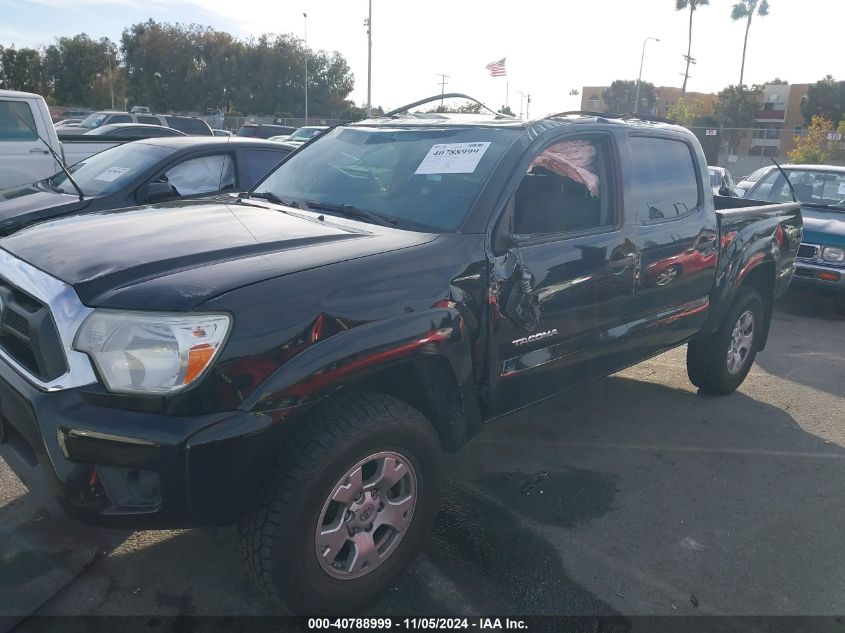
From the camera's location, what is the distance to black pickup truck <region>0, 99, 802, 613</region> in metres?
2.17

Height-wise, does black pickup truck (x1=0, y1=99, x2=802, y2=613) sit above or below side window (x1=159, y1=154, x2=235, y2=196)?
below

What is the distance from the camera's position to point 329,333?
235 cm

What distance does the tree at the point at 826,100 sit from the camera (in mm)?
50094

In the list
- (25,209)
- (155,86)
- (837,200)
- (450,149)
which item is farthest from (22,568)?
(155,86)

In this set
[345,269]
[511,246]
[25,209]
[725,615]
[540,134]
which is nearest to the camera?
[345,269]

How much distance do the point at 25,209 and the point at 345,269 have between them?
4.47m

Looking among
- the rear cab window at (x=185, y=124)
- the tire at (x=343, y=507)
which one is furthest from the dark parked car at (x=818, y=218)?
the rear cab window at (x=185, y=124)

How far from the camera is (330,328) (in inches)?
92.7

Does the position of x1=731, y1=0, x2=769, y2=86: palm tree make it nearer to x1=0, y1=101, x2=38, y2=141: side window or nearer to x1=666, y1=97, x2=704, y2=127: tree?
x1=666, y1=97, x2=704, y2=127: tree

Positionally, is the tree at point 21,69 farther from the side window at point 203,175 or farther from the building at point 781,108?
the building at point 781,108

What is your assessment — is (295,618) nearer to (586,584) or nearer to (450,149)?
(586,584)

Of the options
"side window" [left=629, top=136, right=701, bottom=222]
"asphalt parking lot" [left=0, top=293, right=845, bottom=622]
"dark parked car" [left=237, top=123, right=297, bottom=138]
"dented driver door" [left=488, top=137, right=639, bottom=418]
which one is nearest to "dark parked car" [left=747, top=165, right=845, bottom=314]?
"asphalt parking lot" [left=0, top=293, right=845, bottom=622]

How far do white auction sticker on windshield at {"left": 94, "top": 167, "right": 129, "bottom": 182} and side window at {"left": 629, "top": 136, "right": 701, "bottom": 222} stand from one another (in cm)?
449

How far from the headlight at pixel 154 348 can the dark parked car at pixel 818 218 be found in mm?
7595
